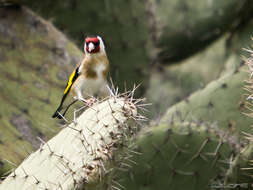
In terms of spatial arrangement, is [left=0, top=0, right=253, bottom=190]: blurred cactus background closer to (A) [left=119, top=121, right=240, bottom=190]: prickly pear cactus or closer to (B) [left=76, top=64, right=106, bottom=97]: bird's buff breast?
(A) [left=119, top=121, right=240, bottom=190]: prickly pear cactus

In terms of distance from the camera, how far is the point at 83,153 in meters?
1.74

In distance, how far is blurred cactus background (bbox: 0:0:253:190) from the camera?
265cm

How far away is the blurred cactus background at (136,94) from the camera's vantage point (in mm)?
2652

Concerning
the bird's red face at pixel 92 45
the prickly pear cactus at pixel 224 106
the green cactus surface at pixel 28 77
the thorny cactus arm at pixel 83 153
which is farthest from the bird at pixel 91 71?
the thorny cactus arm at pixel 83 153

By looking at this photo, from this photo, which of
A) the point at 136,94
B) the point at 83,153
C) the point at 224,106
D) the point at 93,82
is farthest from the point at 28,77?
the point at 83,153

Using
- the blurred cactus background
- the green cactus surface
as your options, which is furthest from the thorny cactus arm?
the green cactus surface

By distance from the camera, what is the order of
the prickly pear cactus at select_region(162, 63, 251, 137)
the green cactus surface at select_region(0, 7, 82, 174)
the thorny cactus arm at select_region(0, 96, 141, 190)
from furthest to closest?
1. the prickly pear cactus at select_region(162, 63, 251, 137)
2. the green cactus surface at select_region(0, 7, 82, 174)
3. the thorny cactus arm at select_region(0, 96, 141, 190)

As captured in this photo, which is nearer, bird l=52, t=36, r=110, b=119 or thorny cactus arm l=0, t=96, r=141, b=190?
thorny cactus arm l=0, t=96, r=141, b=190

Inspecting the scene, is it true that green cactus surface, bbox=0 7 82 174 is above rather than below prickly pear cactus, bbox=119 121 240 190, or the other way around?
above

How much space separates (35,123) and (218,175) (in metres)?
1.12

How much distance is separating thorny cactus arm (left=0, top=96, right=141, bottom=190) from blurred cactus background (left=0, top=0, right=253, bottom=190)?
322 mm

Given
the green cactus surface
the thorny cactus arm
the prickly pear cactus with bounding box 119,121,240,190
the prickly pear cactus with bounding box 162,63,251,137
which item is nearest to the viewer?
the thorny cactus arm

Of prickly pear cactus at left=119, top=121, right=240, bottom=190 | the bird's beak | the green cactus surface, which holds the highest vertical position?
the bird's beak

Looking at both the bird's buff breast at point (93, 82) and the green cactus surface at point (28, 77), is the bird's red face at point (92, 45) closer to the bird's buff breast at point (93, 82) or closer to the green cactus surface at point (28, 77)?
the bird's buff breast at point (93, 82)
